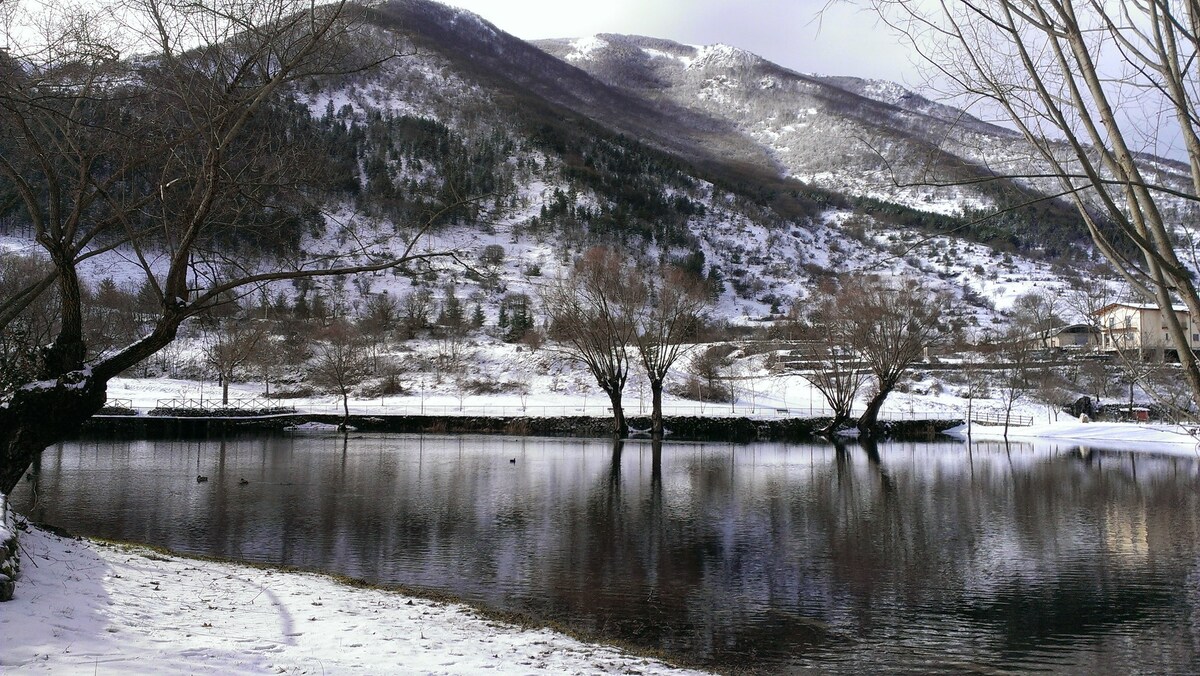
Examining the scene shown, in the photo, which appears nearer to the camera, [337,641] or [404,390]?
[337,641]

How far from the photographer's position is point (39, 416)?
400 inches

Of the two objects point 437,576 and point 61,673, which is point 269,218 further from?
point 61,673

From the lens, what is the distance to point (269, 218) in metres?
12.8

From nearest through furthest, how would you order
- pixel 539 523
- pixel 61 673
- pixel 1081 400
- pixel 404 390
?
pixel 61 673
pixel 539 523
pixel 1081 400
pixel 404 390

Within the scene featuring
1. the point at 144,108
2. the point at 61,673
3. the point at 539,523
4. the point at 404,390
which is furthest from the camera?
the point at 404,390

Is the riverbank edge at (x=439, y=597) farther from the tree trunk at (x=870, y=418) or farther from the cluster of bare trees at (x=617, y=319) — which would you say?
the tree trunk at (x=870, y=418)

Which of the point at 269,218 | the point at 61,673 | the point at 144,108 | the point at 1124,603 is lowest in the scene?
the point at 1124,603

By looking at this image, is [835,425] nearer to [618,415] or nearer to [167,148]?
[618,415]

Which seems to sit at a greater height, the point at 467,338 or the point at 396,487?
the point at 467,338

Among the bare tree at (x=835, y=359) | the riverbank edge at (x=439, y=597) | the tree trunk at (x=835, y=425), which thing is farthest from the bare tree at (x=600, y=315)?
the riverbank edge at (x=439, y=597)

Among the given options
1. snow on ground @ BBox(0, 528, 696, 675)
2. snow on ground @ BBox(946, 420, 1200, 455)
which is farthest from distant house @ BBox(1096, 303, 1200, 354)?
snow on ground @ BBox(946, 420, 1200, 455)

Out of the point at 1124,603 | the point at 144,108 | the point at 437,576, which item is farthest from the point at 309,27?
the point at 1124,603

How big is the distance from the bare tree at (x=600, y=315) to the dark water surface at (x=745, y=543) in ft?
45.9

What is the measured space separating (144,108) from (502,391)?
50902 millimetres
